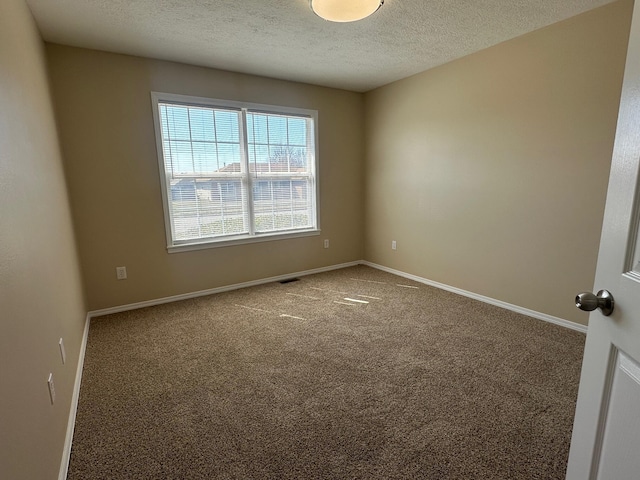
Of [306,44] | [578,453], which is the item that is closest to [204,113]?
[306,44]

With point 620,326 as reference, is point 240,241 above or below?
below

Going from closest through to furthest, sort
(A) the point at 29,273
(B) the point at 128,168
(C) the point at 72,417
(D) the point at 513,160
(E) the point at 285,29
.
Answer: (A) the point at 29,273 → (C) the point at 72,417 → (E) the point at 285,29 → (D) the point at 513,160 → (B) the point at 128,168

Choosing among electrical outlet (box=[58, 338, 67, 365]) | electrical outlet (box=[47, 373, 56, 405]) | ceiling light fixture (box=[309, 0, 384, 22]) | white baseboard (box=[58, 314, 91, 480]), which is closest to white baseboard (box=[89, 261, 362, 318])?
white baseboard (box=[58, 314, 91, 480])

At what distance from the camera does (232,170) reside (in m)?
3.68

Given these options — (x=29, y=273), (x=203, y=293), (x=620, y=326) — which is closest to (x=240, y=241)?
(x=203, y=293)

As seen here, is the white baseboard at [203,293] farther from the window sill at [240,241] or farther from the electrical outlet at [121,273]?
the window sill at [240,241]

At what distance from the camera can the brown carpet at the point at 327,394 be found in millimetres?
1466

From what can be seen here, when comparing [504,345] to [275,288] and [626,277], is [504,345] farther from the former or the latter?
[275,288]

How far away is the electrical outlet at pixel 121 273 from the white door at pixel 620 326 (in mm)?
3569

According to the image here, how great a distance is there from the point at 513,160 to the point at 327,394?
2.60 m

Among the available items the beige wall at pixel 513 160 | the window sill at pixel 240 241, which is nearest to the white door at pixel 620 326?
the beige wall at pixel 513 160

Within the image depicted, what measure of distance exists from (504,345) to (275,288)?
240cm

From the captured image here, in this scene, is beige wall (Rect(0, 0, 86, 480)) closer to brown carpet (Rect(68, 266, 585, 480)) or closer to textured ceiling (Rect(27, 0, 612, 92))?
brown carpet (Rect(68, 266, 585, 480))

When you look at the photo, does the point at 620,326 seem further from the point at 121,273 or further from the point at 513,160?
the point at 121,273
